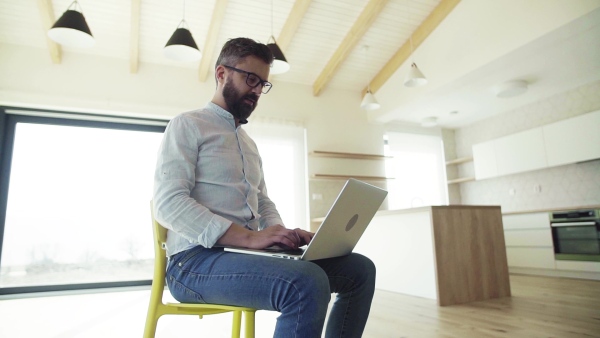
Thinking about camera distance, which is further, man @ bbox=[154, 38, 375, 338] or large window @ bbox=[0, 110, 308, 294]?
large window @ bbox=[0, 110, 308, 294]

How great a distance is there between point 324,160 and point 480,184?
2939 mm

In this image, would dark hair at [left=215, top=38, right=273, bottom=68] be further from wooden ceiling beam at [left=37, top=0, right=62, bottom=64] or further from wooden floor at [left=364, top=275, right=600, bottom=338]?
wooden ceiling beam at [left=37, top=0, right=62, bottom=64]

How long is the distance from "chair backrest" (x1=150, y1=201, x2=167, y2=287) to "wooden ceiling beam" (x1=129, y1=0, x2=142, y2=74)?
11.8 ft

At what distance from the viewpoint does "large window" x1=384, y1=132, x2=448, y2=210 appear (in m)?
6.12

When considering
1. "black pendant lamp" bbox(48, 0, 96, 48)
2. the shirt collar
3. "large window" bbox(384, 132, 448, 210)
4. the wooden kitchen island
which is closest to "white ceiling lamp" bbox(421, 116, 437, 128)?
"large window" bbox(384, 132, 448, 210)

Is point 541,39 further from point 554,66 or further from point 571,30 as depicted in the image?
point 554,66

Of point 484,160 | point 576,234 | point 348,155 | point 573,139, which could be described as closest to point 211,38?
point 348,155

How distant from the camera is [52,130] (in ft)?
14.7

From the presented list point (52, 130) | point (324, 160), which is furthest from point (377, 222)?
point (52, 130)

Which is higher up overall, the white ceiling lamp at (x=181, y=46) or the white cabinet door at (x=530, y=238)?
the white ceiling lamp at (x=181, y=46)

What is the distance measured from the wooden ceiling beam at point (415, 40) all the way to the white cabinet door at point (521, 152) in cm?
194

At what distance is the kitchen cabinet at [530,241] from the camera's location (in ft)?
15.1

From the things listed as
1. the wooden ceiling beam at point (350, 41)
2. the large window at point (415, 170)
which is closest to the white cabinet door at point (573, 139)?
the large window at point (415, 170)

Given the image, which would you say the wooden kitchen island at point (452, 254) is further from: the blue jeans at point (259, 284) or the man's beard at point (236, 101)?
the blue jeans at point (259, 284)
